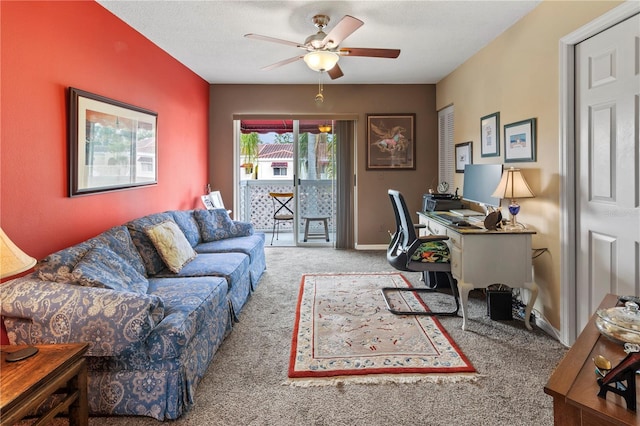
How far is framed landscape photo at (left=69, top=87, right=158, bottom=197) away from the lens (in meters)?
2.54

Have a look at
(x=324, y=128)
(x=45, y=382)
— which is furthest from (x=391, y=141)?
(x=45, y=382)

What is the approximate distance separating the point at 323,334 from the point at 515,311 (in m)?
1.75

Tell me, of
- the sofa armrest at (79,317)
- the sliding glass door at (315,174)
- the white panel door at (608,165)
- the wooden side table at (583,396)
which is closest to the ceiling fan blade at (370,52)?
the white panel door at (608,165)

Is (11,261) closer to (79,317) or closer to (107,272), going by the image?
(79,317)

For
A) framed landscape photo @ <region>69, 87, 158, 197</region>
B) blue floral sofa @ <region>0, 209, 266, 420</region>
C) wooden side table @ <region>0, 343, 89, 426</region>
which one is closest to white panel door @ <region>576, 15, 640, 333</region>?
blue floral sofa @ <region>0, 209, 266, 420</region>

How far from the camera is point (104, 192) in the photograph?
2.90m

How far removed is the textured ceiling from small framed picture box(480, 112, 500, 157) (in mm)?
796

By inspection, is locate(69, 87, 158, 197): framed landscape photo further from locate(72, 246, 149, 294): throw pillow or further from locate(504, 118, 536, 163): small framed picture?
locate(504, 118, 536, 163): small framed picture

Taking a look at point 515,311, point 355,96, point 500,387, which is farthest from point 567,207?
point 355,96

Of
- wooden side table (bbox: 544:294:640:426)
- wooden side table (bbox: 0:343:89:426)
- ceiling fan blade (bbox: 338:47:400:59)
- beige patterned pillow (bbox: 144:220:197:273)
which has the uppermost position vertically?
ceiling fan blade (bbox: 338:47:400:59)

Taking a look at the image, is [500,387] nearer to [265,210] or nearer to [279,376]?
[279,376]

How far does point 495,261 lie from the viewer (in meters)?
2.88

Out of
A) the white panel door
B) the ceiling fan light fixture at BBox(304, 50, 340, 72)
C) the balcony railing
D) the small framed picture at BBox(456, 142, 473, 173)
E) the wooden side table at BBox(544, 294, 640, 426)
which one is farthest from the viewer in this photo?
the balcony railing

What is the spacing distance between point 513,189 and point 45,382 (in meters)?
3.12
